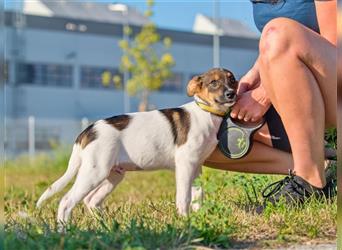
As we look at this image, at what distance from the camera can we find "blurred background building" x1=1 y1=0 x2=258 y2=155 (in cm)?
2566

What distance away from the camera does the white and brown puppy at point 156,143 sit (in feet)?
13.3

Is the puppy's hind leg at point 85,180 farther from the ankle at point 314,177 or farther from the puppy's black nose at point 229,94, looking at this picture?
the ankle at point 314,177

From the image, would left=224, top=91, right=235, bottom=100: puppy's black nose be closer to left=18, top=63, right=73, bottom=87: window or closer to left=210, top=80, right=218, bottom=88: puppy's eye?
Answer: left=210, top=80, right=218, bottom=88: puppy's eye

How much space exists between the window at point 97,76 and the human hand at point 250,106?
23.5 meters

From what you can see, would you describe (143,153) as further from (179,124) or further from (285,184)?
(285,184)

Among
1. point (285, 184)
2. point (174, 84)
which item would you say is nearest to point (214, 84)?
point (285, 184)

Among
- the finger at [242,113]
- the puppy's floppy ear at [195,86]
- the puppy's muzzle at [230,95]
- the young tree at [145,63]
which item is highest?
the puppy's floppy ear at [195,86]

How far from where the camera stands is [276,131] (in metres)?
4.44

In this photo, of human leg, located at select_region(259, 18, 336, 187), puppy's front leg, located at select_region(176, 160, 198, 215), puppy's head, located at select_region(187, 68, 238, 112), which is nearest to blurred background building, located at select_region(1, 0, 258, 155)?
puppy's head, located at select_region(187, 68, 238, 112)

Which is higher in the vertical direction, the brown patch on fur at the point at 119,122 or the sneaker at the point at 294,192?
the brown patch on fur at the point at 119,122

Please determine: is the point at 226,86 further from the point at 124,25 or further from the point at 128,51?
the point at 124,25

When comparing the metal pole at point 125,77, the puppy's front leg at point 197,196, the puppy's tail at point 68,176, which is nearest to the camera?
the puppy's front leg at point 197,196

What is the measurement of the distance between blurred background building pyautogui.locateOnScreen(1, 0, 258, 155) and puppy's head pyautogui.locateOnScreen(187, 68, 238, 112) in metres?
20.3

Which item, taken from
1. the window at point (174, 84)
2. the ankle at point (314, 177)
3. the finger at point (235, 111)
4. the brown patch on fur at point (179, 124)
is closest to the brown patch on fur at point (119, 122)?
the brown patch on fur at point (179, 124)
